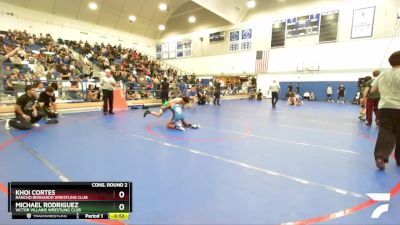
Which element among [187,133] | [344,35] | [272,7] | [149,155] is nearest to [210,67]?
[272,7]

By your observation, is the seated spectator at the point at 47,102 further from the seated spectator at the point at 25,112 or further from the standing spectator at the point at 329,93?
the standing spectator at the point at 329,93

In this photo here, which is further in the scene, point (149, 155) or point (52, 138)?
point (52, 138)

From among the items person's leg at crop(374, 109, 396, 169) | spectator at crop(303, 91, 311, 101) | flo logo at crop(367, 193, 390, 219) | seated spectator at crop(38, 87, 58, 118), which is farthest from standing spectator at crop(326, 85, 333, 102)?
seated spectator at crop(38, 87, 58, 118)

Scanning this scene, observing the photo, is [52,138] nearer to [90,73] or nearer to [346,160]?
[346,160]

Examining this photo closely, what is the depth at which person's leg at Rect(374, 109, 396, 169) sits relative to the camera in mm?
3453

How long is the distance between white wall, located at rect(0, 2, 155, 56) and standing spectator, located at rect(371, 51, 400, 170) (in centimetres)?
2382

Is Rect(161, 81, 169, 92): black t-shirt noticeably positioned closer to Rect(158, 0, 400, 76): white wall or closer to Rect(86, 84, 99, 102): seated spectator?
Rect(86, 84, 99, 102): seated spectator

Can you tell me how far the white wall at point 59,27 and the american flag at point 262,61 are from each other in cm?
1450

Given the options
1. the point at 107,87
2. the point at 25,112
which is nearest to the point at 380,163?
the point at 25,112

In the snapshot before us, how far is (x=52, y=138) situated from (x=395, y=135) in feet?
21.2

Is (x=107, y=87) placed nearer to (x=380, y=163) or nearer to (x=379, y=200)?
(x=380, y=163)

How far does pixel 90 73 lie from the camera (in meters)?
14.8
